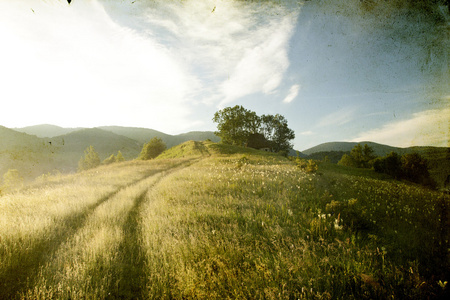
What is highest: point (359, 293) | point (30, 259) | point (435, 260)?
point (435, 260)

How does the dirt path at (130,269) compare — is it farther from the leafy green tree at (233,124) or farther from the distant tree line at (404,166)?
the leafy green tree at (233,124)

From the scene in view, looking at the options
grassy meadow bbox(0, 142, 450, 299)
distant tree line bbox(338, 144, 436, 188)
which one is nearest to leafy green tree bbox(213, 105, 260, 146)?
distant tree line bbox(338, 144, 436, 188)

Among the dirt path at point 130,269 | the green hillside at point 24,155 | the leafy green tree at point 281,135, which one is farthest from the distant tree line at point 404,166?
the green hillside at point 24,155

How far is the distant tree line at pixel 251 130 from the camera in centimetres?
5584

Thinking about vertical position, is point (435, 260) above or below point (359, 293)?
above

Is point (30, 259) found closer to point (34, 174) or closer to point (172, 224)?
point (172, 224)

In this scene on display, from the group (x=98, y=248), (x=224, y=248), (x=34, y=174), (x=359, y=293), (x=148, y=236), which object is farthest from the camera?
(x=34, y=174)

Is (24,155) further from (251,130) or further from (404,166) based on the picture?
(404,166)

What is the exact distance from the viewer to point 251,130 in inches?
2435

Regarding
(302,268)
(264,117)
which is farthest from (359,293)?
(264,117)

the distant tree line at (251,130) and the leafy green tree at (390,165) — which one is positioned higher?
the distant tree line at (251,130)

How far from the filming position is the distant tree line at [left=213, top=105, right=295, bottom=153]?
55844 millimetres

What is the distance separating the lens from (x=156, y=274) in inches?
120

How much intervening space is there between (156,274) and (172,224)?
1831 millimetres
